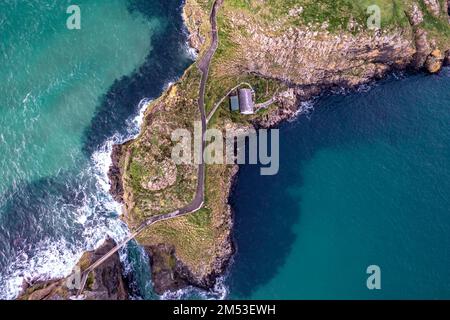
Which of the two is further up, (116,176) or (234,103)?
(234,103)

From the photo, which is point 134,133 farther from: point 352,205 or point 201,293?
point 352,205

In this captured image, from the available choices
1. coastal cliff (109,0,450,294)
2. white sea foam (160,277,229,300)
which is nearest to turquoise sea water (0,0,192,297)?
coastal cliff (109,0,450,294)

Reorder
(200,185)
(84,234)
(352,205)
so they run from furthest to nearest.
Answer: (352,205), (200,185), (84,234)

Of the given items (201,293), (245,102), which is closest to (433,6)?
(245,102)

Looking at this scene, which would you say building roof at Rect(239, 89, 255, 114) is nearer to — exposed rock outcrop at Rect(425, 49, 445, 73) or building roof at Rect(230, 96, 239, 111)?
building roof at Rect(230, 96, 239, 111)

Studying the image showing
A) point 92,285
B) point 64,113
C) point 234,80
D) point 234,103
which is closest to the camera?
point 92,285

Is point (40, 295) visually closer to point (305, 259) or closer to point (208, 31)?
point (305, 259)
